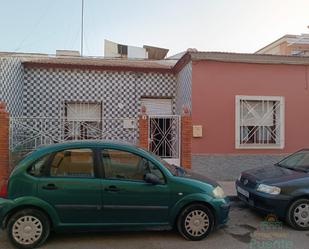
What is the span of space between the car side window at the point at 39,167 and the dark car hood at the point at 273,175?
3.87 m

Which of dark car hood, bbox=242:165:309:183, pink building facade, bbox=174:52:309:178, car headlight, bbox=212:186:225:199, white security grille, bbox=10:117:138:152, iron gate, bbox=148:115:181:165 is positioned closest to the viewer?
car headlight, bbox=212:186:225:199

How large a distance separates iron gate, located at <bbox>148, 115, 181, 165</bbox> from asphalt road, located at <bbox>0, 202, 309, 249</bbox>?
4.14 metres

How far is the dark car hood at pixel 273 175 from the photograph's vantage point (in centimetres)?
599

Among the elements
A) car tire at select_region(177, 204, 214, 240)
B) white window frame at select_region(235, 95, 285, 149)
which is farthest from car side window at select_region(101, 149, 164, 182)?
white window frame at select_region(235, 95, 285, 149)

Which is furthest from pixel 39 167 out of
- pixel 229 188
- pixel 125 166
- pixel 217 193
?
pixel 229 188

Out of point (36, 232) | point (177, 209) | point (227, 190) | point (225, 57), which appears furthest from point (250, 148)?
point (36, 232)

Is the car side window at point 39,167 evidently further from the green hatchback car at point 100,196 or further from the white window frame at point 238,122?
the white window frame at point 238,122

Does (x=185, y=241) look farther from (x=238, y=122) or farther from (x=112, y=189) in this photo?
(x=238, y=122)

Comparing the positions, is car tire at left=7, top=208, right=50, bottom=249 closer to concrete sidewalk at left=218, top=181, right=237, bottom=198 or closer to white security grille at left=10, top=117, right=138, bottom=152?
white security grille at left=10, top=117, right=138, bottom=152

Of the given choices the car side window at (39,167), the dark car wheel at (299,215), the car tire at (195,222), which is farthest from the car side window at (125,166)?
the dark car wheel at (299,215)

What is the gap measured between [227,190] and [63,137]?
4.92 metres

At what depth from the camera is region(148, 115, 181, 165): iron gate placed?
9586 millimetres

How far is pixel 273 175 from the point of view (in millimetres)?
6262

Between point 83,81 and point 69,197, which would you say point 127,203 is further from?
point 83,81
